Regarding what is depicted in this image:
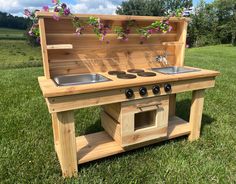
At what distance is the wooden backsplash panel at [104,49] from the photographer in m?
2.09

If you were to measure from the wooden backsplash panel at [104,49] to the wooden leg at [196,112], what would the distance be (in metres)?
0.52

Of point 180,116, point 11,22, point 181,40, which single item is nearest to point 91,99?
point 181,40

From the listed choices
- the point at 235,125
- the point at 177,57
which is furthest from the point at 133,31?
the point at 235,125

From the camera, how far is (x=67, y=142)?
74.2 inches

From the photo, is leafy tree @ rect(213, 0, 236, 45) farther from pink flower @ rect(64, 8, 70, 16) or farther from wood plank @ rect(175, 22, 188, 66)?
pink flower @ rect(64, 8, 70, 16)

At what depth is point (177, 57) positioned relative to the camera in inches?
110

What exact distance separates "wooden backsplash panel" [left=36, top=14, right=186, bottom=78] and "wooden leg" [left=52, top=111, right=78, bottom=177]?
508 millimetres

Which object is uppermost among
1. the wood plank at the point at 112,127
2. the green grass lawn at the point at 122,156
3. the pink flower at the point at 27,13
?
the pink flower at the point at 27,13

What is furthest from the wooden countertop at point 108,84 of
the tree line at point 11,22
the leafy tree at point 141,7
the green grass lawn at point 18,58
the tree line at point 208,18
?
the tree line at point 11,22

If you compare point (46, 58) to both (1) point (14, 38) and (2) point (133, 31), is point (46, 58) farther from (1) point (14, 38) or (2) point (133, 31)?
(1) point (14, 38)

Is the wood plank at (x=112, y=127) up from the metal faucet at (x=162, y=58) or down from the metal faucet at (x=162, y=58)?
down

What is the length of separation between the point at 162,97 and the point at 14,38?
3894cm

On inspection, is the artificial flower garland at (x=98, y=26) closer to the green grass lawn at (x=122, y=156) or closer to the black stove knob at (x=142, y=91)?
the black stove knob at (x=142, y=91)

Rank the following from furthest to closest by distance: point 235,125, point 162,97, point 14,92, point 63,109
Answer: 1. point 14,92
2. point 235,125
3. point 162,97
4. point 63,109
